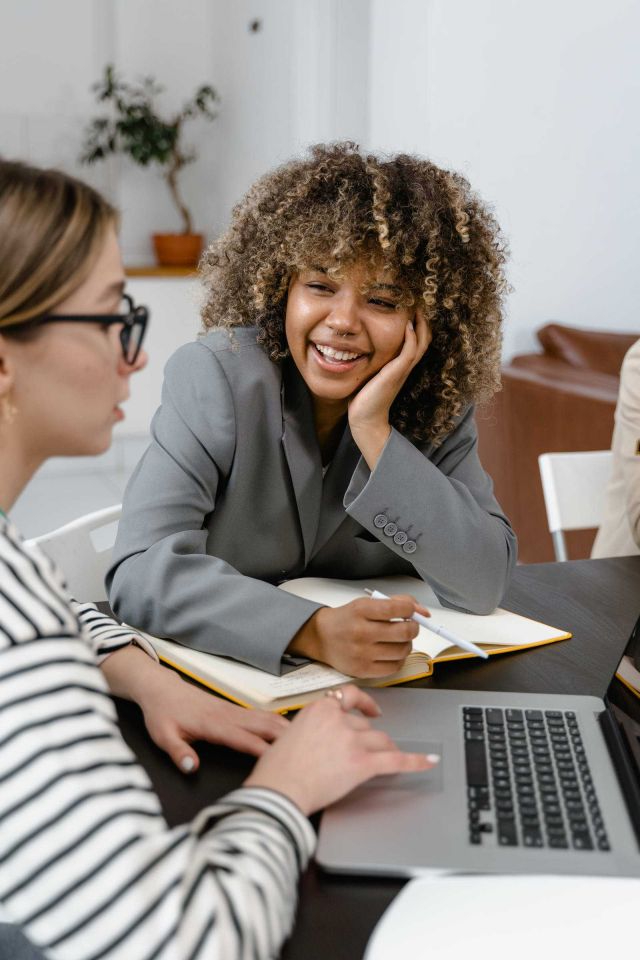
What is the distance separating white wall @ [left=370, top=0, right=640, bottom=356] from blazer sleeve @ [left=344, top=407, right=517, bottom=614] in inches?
112

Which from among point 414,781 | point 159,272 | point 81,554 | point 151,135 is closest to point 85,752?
point 414,781

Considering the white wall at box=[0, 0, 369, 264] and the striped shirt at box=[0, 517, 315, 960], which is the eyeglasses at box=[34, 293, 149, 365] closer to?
the striped shirt at box=[0, 517, 315, 960]

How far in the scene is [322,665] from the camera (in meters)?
1.18

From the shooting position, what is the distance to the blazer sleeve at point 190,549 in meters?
1.20

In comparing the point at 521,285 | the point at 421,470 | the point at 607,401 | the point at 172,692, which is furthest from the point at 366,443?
the point at 521,285

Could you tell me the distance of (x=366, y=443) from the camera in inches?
57.2

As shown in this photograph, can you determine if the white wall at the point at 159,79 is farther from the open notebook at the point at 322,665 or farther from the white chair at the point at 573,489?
the open notebook at the point at 322,665

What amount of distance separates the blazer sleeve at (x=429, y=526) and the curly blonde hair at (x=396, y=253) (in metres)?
0.16

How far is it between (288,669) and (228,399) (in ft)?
1.44

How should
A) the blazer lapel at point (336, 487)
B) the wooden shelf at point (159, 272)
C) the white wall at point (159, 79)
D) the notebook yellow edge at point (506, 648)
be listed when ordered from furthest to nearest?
the wooden shelf at point (159, 272) < the white wall at point (159, 79) < the blazer lapel at point (336, 487) < the notebook yellow edge at point (506, 648)

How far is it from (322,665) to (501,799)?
0.36 m

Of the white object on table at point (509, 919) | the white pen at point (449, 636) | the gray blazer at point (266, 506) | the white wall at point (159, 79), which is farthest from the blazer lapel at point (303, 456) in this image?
the white wall at point (159, 79)

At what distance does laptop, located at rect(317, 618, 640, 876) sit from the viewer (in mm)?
779

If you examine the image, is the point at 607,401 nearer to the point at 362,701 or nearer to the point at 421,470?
the point at 421,470
